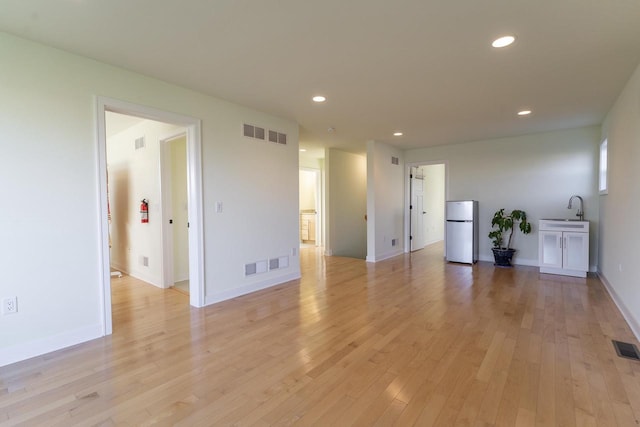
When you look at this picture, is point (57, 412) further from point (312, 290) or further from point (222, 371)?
point (312, 290)

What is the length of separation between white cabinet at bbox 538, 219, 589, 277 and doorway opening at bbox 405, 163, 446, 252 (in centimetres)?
266

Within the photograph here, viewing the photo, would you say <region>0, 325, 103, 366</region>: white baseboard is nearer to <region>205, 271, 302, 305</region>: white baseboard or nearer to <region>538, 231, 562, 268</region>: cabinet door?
<region>205, 271, 302, 305</region>: white baseboard

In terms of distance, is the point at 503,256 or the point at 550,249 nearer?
the point at 550,249

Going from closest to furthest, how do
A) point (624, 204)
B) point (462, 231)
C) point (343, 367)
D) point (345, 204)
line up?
1. point (343, 367)
2. point (624, 204)
3. point (462, 231)
4. point (345, 204)

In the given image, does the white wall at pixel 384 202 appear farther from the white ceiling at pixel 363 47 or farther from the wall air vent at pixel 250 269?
the wall air vent at pixel 250 269

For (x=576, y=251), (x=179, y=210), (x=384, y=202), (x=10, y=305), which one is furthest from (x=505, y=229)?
(x=10, y=305)

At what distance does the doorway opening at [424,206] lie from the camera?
7406 millimetres

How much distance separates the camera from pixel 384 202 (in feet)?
21.5

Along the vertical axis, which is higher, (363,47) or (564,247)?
(363,47)

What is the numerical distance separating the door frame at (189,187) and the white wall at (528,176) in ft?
17.3

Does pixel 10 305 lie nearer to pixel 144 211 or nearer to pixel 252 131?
pixel 144 211

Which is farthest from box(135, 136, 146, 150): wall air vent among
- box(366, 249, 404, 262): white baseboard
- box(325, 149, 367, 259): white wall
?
box(366, 249, 404, 262): white baseboard

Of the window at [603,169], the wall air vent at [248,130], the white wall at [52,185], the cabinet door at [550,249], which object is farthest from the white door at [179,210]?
the window at [603,169]

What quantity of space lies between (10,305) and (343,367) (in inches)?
102
